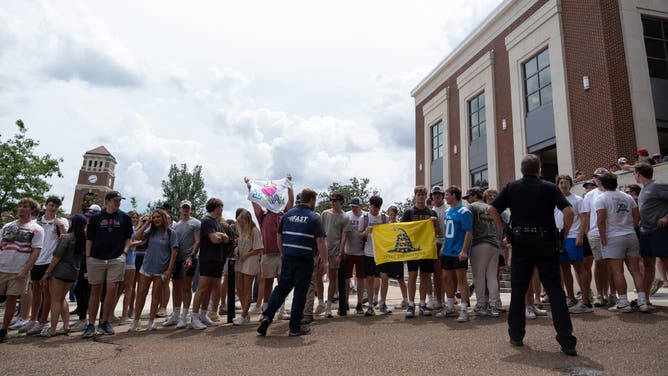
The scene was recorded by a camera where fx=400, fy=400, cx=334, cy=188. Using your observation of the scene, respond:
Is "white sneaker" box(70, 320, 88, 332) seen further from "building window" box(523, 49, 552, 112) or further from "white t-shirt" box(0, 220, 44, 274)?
"building window" box(523, 49, 552, 112)

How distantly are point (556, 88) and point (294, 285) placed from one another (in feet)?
51.6

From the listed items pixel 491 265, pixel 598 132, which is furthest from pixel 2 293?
pixel 598 132

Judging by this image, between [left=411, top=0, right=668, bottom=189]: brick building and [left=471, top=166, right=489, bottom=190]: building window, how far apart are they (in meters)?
0.06

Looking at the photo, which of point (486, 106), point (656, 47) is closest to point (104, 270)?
point (656, 47)

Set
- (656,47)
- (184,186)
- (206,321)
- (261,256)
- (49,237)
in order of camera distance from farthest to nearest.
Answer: (184,186)
(656,47)
(261,256)
(49,237)
(206,321)

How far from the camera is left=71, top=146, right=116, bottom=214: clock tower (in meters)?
82.0

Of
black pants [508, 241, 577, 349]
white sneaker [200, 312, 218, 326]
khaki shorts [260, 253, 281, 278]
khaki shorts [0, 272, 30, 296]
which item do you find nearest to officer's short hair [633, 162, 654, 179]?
black pants [508, 241, 577, 349]

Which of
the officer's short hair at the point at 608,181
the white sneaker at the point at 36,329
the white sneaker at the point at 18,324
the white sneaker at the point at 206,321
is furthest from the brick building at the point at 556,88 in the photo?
the white sneaker at the point at 18,324

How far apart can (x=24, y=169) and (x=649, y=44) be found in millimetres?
40166

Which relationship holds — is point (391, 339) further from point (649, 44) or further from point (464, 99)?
point (464, 99)

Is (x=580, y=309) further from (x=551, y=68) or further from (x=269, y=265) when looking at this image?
(x=551, y=68)

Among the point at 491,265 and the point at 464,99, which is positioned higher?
the point at 464,99

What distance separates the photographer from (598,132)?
14.7 m

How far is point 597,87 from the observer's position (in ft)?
48.6
